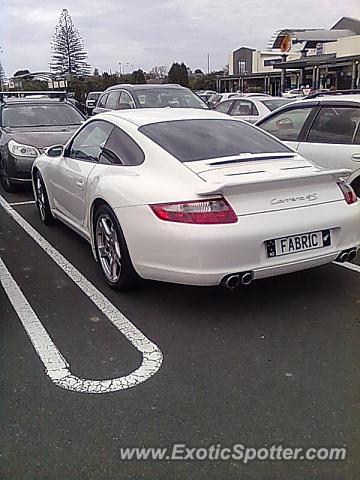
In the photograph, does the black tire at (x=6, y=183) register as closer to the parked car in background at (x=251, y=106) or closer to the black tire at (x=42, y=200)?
the black tire at (x=42, y=200)

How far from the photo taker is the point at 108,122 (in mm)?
5121

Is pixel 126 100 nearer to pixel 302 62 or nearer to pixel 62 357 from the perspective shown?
pixel 62 357

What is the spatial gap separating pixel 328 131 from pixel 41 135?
471 cm

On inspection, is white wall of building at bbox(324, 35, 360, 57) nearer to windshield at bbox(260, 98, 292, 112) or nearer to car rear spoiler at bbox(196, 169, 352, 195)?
windshield at bbox(260, 98, 292, 112)

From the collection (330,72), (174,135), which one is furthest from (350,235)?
(330,72)

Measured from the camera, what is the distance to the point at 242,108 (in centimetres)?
1362

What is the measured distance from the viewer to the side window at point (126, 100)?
39.5ft

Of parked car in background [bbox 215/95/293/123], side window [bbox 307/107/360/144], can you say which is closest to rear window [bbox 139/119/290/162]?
side window [bbox 307/107/360/144]

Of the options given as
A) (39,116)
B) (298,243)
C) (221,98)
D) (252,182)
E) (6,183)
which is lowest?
(6,183)

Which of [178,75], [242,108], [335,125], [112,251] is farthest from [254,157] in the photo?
[178,75]

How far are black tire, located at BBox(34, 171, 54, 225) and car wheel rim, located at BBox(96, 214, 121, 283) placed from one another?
1904mm

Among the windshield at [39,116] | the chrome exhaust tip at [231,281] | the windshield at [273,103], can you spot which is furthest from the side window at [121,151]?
the windshield at [273,103]

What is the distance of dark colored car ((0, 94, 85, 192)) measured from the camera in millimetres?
8508

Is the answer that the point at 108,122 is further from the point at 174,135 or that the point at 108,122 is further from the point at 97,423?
the point at 97,423
